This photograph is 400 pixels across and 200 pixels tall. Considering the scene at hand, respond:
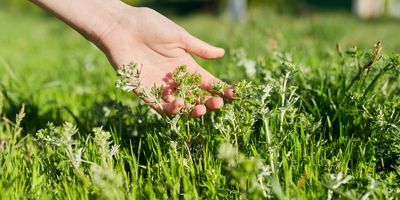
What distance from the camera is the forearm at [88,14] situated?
2654mm

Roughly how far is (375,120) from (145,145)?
1126 millimetres

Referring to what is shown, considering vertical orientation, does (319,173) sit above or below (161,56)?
below

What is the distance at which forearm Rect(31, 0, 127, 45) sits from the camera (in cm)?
265

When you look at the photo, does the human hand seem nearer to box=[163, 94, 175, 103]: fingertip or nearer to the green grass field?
box=[163, 94, 175, 103]: fingertip

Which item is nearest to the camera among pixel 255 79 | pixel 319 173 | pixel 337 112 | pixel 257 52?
pixel 319 173

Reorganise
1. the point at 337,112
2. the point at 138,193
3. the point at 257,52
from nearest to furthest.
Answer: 1. the point at 138,193
2. the point at 337,112
3. the point at 257,52

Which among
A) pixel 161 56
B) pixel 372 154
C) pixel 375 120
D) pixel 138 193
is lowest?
pixel 138 193

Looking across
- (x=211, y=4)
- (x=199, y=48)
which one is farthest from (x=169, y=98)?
(x=211, y=4)

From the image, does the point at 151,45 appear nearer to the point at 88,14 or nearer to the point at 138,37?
the point at 138,37

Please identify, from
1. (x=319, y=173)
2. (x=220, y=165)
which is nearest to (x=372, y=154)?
(x=319, y=173)

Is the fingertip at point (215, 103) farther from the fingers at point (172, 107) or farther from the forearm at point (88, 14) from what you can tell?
the forearm at point (88, 14)

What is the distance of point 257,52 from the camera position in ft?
18.6

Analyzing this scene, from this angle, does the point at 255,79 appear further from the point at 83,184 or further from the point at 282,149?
the point at 83,184

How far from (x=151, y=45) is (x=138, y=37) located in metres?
0.08
